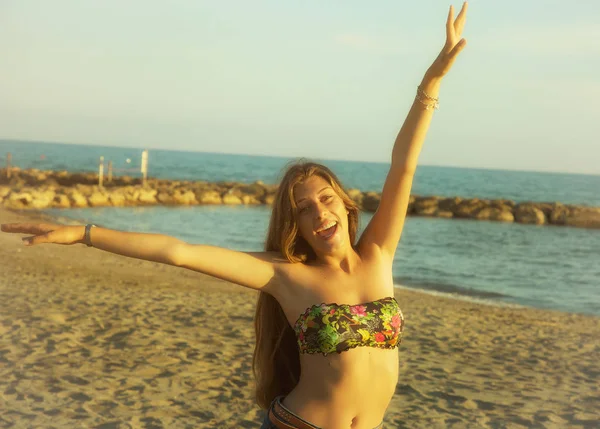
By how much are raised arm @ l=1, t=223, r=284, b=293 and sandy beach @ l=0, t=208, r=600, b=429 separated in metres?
3.55

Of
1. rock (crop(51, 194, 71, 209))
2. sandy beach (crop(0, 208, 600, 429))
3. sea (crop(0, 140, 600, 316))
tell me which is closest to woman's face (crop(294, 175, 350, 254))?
sandy beach (crop(0, 208, 600, 429))

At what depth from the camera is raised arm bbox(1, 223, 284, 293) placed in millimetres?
2727

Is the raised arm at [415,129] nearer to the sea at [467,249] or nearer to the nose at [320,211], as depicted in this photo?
the nose at [320,211]

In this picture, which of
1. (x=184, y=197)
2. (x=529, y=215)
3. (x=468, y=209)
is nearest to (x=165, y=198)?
(x=184, y=197)

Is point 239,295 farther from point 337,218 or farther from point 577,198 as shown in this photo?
point 577,198

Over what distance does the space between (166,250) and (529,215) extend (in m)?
38.9

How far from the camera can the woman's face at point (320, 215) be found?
301 cm

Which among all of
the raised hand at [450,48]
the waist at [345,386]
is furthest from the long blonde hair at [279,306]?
the raised hand at [450,48]

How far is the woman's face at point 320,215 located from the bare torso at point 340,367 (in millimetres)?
121

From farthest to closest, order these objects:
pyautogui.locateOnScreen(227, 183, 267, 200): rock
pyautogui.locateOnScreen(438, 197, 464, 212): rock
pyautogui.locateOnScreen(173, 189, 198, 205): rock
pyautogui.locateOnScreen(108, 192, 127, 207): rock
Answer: pyautogui.locateOnScreen(227, 183, 267, 200): rock, pyautogui.locateOnScreen(438, 197, 464, 212): rock, pyautogui.locateOnScreen(173, 189, 198, 205): rock, pyautogui.locateOnScreen(108, 192, 127, 207): rock

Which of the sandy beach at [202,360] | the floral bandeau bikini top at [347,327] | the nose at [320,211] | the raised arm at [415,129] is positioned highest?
the raised arm at [415,129]

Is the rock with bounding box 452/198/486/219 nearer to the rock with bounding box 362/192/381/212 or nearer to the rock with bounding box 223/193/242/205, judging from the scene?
the rock with bounding box 362/192/381/212

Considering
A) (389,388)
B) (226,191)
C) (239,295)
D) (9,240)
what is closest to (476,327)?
(239,295)

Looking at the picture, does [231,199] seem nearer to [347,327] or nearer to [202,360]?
[202,360]
